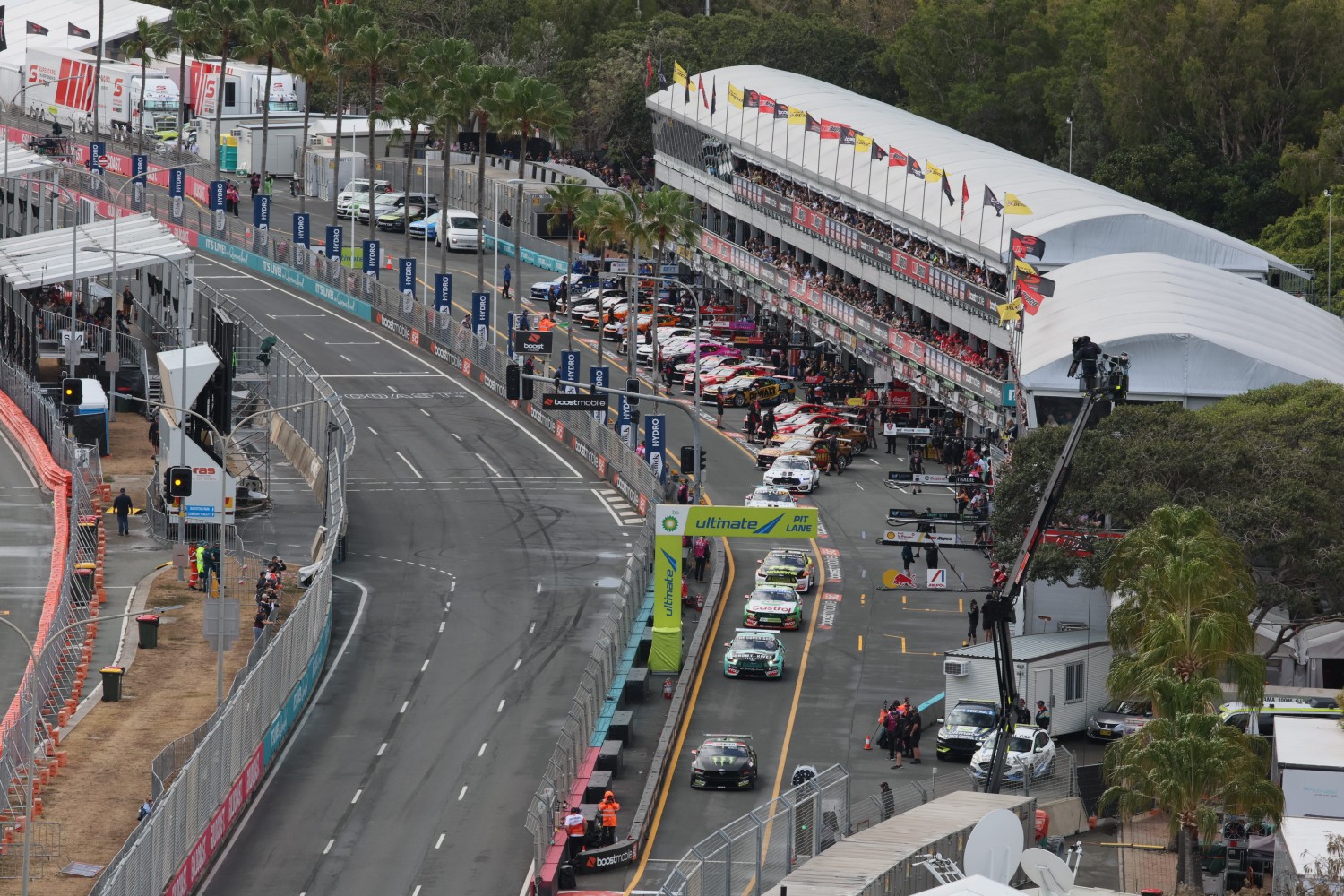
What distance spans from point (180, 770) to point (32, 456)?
37.6 m

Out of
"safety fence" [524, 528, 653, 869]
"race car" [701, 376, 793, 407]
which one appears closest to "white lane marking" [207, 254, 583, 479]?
"race car" [701, 376, 793, 407]

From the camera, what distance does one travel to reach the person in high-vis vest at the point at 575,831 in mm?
48750

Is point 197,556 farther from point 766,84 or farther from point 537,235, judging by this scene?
point 766,84

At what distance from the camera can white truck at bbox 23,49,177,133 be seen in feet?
494

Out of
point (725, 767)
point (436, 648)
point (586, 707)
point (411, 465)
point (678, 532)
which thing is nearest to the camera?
point (725, 767)

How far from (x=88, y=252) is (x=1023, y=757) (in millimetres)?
52343

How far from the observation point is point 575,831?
160ft

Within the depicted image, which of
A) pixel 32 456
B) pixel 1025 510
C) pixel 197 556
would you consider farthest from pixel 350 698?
pixel 32 456

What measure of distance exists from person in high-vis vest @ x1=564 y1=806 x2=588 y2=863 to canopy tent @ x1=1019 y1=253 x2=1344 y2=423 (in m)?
30.2

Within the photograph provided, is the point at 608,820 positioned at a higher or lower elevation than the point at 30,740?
lower

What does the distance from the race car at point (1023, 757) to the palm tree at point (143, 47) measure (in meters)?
95.7

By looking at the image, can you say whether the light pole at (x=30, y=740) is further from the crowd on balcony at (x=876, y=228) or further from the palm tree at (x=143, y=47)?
the palm tree at (x=143, y=47)

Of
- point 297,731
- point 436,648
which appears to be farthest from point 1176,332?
point 297,731

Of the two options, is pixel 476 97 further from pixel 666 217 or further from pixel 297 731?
pixel 297 731
